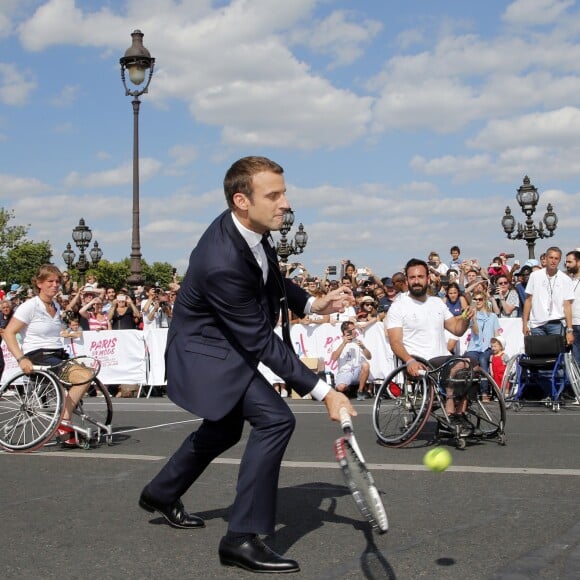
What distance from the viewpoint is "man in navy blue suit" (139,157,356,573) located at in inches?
175

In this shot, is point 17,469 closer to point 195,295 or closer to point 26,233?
point 195,295

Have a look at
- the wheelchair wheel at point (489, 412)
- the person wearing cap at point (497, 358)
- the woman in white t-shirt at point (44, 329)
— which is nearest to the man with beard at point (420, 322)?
the wheelchair wheel at point (489, 412)

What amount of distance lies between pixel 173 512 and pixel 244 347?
1411 millimetres

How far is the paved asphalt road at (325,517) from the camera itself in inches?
174

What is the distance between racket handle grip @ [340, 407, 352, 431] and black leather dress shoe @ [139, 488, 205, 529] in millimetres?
1659

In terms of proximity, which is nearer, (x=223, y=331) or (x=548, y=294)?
(x=223, y=331)

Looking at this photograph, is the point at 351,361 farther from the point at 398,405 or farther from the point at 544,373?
the point at 398,405

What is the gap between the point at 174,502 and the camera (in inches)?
207

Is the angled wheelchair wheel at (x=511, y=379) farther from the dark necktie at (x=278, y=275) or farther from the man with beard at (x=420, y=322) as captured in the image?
the dark necktie at (x=278, y=275)

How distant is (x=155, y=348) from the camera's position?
57.1ft

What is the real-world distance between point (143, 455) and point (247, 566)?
4.22m

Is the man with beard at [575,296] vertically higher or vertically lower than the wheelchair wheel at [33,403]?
higher

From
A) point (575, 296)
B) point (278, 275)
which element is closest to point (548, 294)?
point (575, 296)

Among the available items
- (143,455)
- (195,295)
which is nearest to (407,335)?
(143,455)
